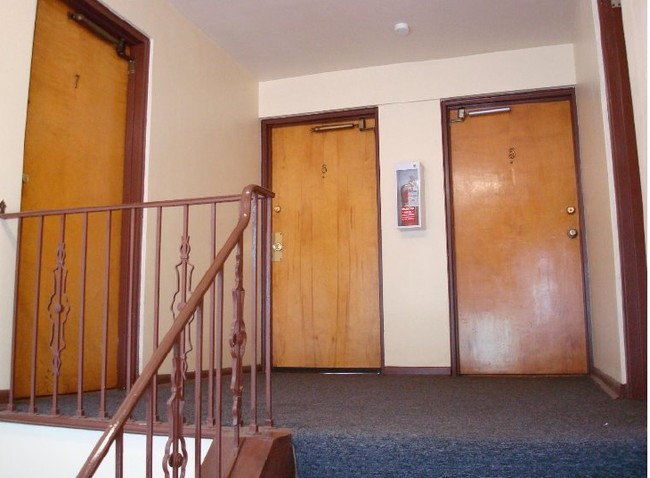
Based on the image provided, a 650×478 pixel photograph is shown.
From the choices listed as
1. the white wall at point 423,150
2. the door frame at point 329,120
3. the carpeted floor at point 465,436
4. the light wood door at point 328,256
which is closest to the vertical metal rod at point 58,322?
the carpeted floor at point 465,436

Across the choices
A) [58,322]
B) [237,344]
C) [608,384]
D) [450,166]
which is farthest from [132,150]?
[608,384]

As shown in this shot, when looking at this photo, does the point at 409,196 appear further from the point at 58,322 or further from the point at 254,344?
the point at 58,322

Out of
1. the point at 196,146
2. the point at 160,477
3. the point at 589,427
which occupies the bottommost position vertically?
the point at 160,477

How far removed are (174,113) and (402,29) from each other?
5.11ft

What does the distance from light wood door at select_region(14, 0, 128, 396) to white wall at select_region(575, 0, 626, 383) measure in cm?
244

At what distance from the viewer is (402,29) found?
367cm

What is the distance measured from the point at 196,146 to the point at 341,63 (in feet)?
4.37

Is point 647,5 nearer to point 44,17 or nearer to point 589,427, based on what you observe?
point 589,427

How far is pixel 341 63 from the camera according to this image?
166 inches

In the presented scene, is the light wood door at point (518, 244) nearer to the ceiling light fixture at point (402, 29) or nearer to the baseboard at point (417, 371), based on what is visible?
the baseboard at point (417, 371)

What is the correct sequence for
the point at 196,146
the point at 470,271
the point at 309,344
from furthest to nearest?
the point at 309,344
the point at 470,271
the point at 196,146

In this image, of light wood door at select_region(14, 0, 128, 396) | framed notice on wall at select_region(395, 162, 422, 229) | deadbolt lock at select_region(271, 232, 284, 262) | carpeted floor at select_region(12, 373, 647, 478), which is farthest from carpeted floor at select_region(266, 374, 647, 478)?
deadbolt lock at select_region(271, 232, 284, 262)

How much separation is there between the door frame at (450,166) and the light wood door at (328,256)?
0.54m

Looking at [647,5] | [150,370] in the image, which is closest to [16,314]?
[150,370]
